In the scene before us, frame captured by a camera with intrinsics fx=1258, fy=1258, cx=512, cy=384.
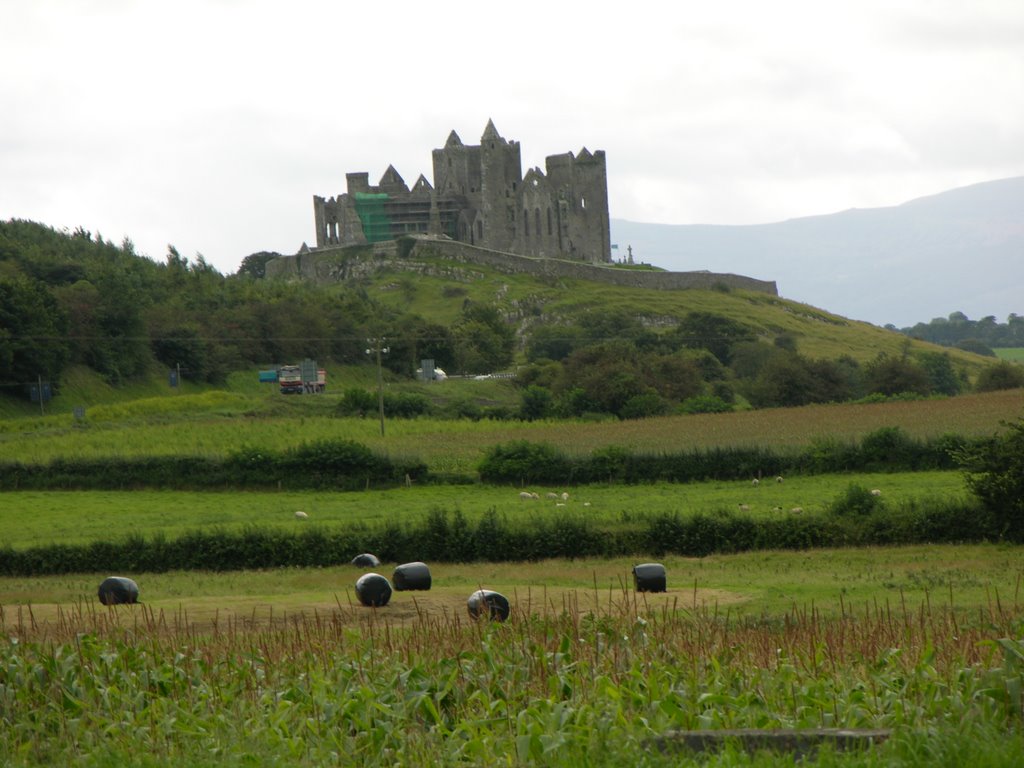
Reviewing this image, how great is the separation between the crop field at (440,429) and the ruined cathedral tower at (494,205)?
180 feet

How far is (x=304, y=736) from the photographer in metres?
11.5

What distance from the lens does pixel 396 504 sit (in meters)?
41.1

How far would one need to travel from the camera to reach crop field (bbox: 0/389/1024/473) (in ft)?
158

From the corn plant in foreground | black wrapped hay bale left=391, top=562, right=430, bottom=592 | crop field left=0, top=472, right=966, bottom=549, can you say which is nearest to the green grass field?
crop field left=0, top=472, right=966, bottom=549

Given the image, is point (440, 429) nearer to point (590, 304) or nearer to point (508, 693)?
point (590, 304)

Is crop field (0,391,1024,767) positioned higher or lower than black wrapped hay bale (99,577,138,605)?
higher

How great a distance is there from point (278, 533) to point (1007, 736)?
24583 mm

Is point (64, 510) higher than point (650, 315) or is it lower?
lower

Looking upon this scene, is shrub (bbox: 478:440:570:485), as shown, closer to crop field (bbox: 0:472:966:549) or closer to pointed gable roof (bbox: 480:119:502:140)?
crop field (bbox: 0:472:966:549)

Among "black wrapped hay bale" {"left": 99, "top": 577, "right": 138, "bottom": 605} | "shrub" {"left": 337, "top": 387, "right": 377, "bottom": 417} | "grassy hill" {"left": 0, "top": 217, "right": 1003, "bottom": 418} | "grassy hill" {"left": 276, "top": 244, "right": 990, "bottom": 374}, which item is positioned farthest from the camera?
"grassy hill" {"left": 276, "top": 244, "right": 990, "bottom": 374}

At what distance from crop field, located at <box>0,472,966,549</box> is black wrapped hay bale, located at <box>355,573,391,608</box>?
1159 cm

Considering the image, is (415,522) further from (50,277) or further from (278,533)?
(50,277)

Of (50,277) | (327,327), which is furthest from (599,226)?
(50,277)

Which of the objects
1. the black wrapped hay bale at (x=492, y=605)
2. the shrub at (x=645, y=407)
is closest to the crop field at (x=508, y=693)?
the black wrapped hay bale at (x=492, y=605)
